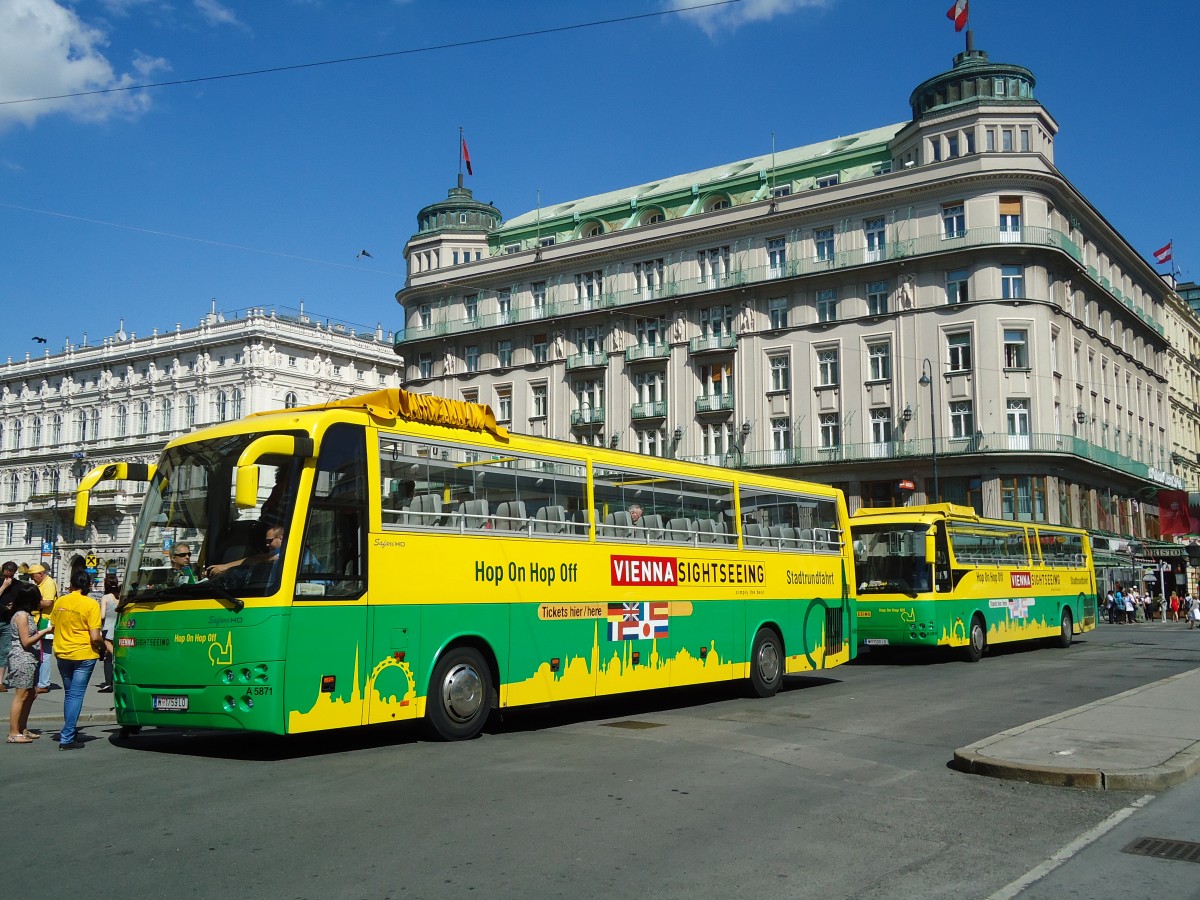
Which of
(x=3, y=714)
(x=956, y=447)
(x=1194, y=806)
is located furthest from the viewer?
(x=956, y=447)

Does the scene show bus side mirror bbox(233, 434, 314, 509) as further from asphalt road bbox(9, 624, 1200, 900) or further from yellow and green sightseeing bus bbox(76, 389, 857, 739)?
asphalt road bbox(9, 624, 1200, 900)

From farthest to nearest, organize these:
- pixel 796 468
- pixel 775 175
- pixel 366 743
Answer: pixel 775 175 → pixel 796 468 → pixel 366 743

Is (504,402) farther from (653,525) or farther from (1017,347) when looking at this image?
(653,525)

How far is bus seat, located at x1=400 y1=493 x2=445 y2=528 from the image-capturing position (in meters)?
11.7

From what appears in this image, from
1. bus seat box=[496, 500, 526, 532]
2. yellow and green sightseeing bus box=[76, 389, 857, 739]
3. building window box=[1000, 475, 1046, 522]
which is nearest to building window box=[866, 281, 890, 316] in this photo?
building window box=[1000, 475, 1046, 522]

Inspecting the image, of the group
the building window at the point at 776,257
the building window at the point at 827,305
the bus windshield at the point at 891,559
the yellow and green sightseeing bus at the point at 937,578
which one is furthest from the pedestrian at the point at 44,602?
the building window at the point at 776,257

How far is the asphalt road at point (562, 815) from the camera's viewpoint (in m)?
6.40

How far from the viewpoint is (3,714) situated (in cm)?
1454

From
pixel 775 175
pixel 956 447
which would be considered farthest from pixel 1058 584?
pixel 775 175

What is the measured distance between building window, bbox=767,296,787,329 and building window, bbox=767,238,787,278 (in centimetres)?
131

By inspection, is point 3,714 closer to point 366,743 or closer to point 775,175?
point 366,743

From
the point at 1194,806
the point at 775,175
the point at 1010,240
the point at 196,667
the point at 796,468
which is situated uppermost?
the point at 775,175

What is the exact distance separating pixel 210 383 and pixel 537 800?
3246 inches

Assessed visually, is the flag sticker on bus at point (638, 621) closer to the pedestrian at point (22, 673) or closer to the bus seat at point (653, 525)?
the bus seat at point (653, 525)
